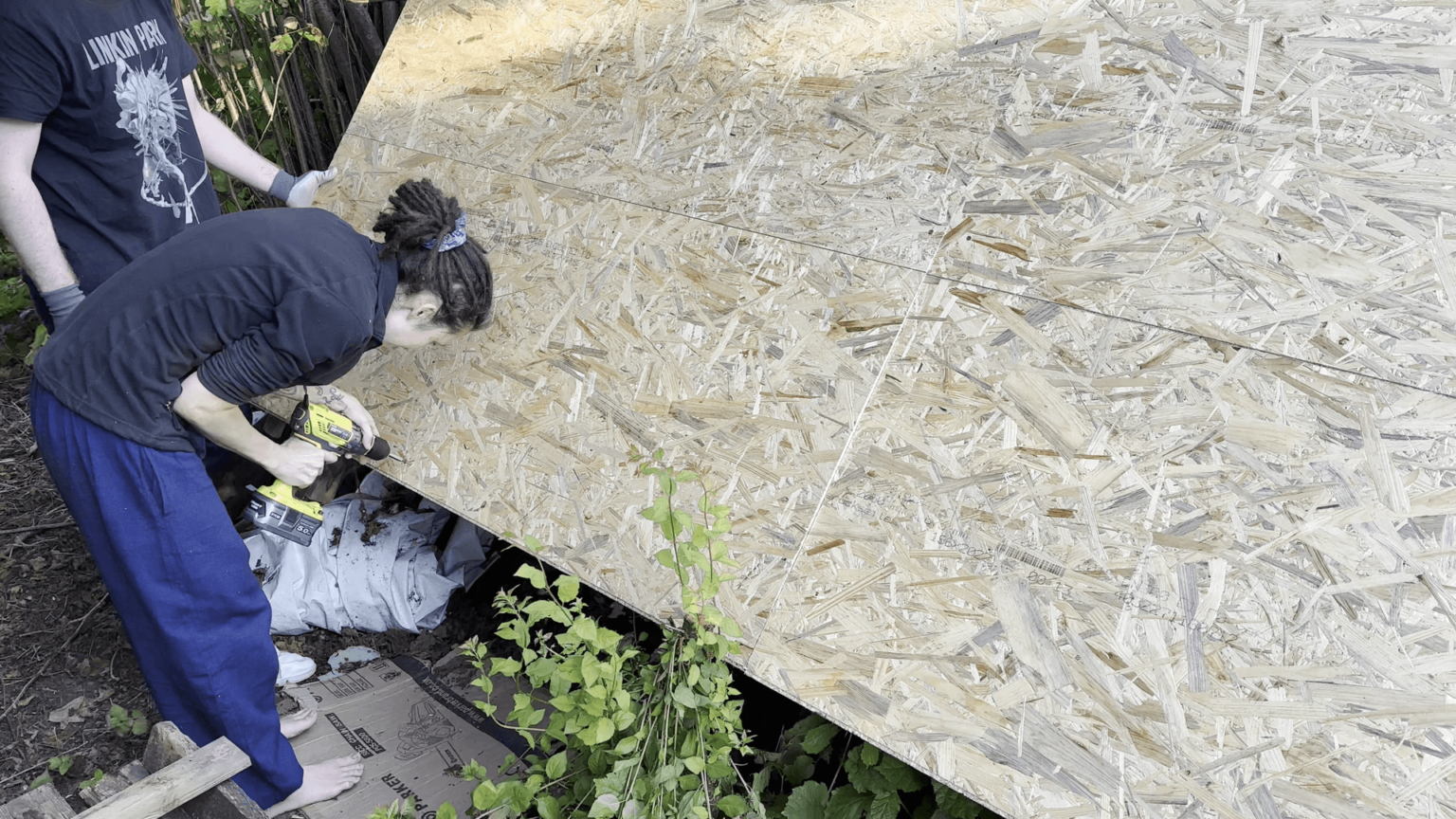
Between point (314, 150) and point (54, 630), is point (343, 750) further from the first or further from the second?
point (314, 150)

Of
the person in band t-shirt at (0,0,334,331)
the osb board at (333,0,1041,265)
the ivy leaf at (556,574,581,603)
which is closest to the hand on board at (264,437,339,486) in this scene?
the person in band t-shirt at (0,0,334,331)

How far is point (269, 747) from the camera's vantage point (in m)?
2.65

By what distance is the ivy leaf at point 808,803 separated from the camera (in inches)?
91.4

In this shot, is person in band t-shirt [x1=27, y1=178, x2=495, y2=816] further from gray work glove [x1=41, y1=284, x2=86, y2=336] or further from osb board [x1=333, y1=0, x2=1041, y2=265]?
osb board [x1=333, y1=0, x2=1041, y2=265]

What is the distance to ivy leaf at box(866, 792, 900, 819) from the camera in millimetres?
2209

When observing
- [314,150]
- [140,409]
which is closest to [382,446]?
[140,409]

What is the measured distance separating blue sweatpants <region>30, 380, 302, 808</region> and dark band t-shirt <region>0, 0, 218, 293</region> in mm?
631

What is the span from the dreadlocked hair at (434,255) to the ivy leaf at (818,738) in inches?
54.7

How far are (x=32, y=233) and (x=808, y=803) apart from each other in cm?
253

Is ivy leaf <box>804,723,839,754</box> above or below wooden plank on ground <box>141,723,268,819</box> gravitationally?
below

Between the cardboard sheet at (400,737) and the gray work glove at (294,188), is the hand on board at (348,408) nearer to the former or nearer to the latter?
the gray work glove at (294,188)

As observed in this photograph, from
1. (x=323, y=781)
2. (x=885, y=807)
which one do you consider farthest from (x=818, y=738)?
(x=323, y=781)

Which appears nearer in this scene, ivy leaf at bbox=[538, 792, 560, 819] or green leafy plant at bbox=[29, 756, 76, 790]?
ivy leaf at bbox=[538, 792, 560, 819]

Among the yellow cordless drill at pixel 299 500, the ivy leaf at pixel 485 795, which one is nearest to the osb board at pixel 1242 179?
the ivy leaf at pixel 485 795
